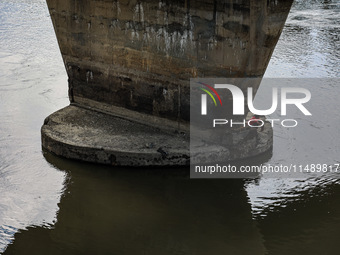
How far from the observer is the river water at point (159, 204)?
6285 millimetres

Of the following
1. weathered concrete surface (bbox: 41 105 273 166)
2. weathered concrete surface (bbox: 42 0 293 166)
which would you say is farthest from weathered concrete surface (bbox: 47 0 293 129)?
weathered concrete surface (bbox: 41 105 273 166)

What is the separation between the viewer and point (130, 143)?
7719mm

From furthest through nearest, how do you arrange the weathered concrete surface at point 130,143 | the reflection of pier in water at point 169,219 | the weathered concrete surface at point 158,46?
the weathered concrete surface at point 130,143 < the weathered concrete surface at point 158,46 < the reflection of pier in water at point 169,219

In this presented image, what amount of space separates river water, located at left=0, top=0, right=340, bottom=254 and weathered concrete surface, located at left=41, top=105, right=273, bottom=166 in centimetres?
15

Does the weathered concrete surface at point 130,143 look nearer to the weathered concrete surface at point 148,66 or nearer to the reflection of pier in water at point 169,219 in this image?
the weathered concrete surface at point 148,66

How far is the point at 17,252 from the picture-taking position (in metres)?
6.15

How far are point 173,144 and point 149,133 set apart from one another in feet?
1.49

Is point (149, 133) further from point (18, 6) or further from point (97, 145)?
point (18, 6)

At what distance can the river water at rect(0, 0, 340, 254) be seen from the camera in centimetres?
629

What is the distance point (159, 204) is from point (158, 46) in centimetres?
199

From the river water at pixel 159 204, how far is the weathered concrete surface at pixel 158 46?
3.40ft

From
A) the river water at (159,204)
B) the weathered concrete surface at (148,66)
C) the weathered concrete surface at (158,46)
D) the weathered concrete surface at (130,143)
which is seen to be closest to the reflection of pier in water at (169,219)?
the river water at (159,204)

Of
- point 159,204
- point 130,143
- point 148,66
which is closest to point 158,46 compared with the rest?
point 148,66

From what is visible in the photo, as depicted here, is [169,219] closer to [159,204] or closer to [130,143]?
[159,204]
